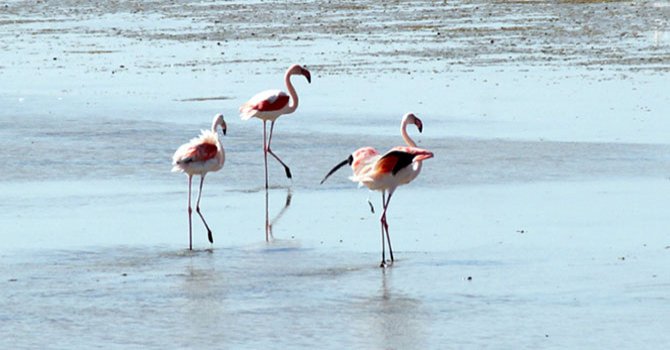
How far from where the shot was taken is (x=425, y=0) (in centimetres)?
4422

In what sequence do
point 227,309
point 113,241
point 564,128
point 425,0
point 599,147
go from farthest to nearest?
point 425,0, point 564,128, point 599,147, point 113,241, point 227,309

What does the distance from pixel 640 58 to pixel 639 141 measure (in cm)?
906

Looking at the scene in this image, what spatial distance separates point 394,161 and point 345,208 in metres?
1.73

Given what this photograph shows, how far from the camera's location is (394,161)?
1176 centimetres

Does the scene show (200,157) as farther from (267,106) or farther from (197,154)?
(267,106)

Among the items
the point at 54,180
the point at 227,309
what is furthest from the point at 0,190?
the point at 227,309

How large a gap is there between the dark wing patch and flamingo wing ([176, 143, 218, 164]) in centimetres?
176

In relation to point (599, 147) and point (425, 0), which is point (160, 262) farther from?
point (425, 0)

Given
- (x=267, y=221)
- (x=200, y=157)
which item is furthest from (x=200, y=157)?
(x=267, y=221)

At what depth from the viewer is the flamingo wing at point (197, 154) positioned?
12922 mm

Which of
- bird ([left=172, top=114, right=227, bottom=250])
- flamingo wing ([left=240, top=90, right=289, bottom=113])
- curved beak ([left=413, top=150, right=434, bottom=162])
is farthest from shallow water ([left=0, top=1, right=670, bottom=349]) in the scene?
curved beak ([left=413, top=150, right=434, bottom=162])

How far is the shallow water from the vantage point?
31.3 ft

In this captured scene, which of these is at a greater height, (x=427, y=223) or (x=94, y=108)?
(x=94, y=108)

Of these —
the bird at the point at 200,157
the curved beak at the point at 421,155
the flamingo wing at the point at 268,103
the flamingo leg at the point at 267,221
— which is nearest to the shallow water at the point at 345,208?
the flamingo leg at the point at 267,221
